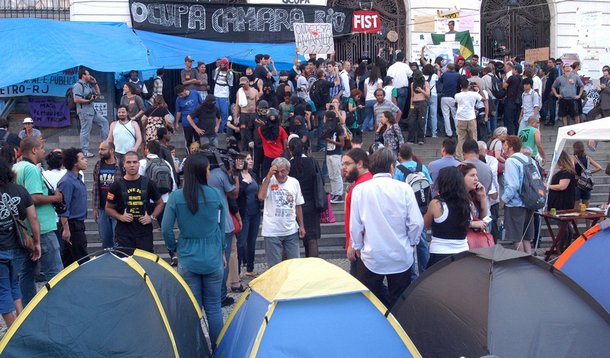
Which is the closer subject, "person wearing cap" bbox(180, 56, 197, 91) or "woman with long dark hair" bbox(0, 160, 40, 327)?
"woman with long dark hair" bbox(0, 160, 40, 327)

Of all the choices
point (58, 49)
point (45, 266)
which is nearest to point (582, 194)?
point (45, 266)

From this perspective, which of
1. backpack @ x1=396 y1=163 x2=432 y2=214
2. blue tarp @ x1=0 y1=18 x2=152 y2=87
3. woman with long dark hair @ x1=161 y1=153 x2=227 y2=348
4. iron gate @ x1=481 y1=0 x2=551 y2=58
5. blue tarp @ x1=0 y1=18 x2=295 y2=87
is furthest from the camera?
iron gate @ x1=481 y1=0 x2=551 y2=58

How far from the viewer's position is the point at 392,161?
6758 mm

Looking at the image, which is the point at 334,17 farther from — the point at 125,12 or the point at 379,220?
the point at 379,220

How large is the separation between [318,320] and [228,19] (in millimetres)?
15158

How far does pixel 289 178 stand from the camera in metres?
8.82

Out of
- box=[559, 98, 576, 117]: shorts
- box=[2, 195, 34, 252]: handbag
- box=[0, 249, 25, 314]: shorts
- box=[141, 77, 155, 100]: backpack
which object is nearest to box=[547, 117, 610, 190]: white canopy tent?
box=[559, 98, 576, 117]: shorts

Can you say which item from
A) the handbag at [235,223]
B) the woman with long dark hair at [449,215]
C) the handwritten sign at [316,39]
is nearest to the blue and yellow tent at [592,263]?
the woman with long dark hair at [449,215]

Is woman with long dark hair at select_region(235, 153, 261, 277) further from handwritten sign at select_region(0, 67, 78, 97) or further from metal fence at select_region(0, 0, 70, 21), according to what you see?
metal fence at select_region(0, 0, 70, 21)

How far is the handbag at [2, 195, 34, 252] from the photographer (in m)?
6.66

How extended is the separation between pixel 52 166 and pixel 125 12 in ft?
40.1

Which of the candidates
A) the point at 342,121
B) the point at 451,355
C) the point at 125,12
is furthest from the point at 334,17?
the point at 451,355

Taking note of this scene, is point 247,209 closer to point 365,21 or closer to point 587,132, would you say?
point 587,132

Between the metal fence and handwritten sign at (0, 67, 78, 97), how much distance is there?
5411 millimetres
